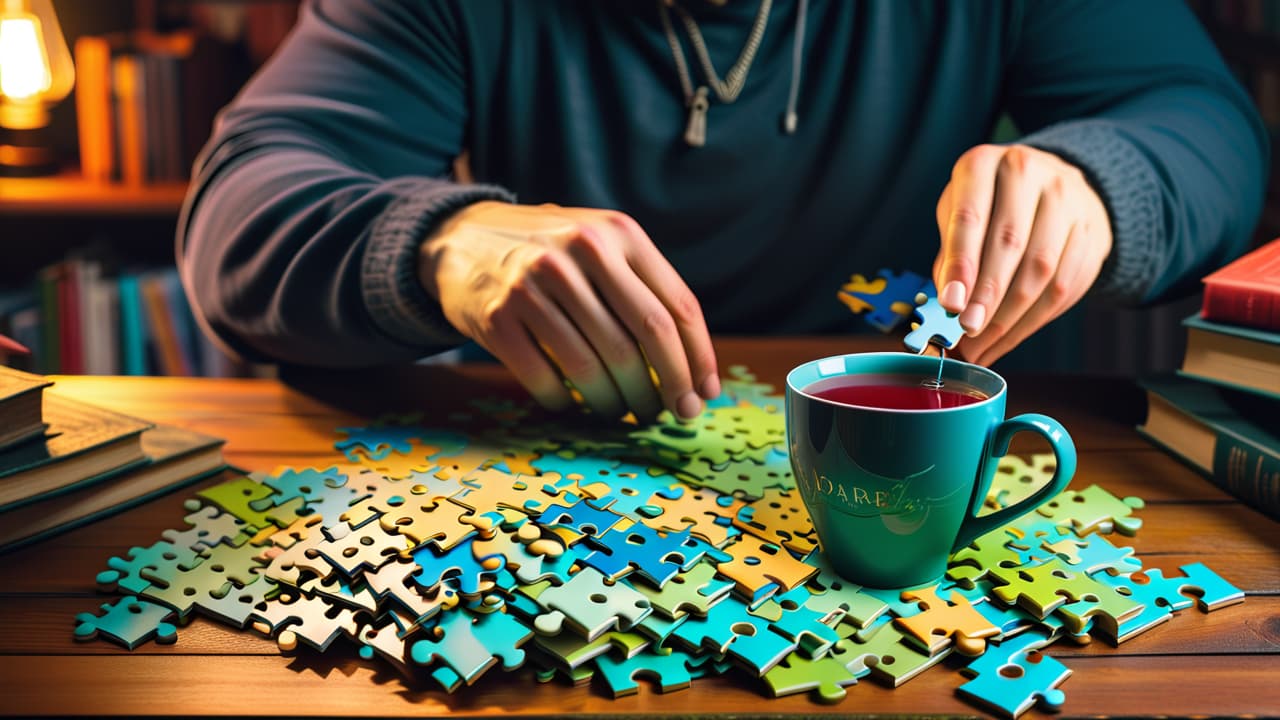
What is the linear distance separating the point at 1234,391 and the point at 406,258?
918 millimetres

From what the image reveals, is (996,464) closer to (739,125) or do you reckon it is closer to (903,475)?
(903,475)

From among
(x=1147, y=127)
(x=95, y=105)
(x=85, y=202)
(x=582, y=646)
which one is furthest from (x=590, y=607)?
(x=95, y=105)

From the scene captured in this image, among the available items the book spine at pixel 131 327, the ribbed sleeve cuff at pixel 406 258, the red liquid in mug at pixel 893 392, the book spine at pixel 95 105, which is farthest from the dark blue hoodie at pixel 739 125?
the book spine at pixel 95 105

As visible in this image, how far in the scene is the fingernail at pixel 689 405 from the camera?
1016 millimetres

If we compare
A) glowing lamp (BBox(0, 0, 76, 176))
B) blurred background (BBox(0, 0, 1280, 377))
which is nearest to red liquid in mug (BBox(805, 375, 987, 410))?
blurred background (BBox(0, 0, 1280, 377))

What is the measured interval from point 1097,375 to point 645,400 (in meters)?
0.69

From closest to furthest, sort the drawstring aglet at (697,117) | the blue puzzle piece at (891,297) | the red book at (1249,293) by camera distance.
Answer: the red book at (1249,293), the blue puzzle piece at (891,297), the drawstring aglet at (697,117)

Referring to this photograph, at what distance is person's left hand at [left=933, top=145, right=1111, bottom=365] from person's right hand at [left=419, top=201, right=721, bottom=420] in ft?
0.86

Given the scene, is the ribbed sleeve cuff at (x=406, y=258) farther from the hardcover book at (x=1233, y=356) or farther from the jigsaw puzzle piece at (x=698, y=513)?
the hardcover book at (x=1233, y=356)

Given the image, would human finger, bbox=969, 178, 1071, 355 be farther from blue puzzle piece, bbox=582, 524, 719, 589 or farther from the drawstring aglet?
the drawstring aglet

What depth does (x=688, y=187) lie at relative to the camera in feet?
5.48

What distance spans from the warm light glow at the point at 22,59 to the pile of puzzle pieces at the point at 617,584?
2.12 m

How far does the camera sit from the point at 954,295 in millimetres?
894

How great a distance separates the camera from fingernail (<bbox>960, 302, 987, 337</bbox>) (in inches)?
35.6
